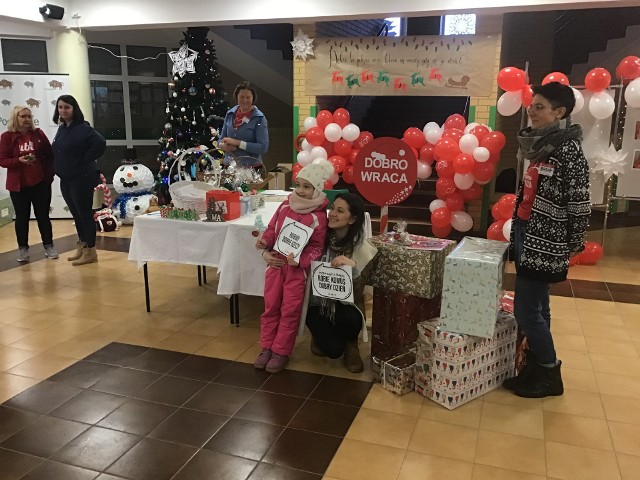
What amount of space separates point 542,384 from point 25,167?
479 cm

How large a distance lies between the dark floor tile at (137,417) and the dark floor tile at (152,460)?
13 cm

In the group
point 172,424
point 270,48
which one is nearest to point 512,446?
point 172,424

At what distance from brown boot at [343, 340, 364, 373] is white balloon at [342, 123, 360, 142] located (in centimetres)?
354

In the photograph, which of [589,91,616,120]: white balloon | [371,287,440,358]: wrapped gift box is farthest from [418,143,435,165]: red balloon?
[371,287,440,358]: wrapped gift box

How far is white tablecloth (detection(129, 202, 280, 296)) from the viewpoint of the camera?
3545 mm

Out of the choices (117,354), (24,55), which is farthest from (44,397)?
(24,55)

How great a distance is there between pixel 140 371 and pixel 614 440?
2.51m

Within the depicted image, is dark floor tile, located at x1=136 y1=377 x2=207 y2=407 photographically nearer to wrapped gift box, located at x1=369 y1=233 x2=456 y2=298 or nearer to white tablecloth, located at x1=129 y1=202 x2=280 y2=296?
white tablecloth, located at x1=129 y1=202 x2=280 y2=296

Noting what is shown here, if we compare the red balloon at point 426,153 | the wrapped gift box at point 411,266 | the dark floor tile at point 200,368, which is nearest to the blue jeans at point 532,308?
the wrapped gift box at point 411,266

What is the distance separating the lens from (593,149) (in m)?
5.54

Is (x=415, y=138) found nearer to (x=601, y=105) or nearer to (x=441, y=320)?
(x=601, y=105)

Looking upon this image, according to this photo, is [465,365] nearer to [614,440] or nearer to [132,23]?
[614,440]

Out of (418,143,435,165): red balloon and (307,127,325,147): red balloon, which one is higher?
(307,127,325,147): red balloon

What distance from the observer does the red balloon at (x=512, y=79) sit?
5.27 metres
